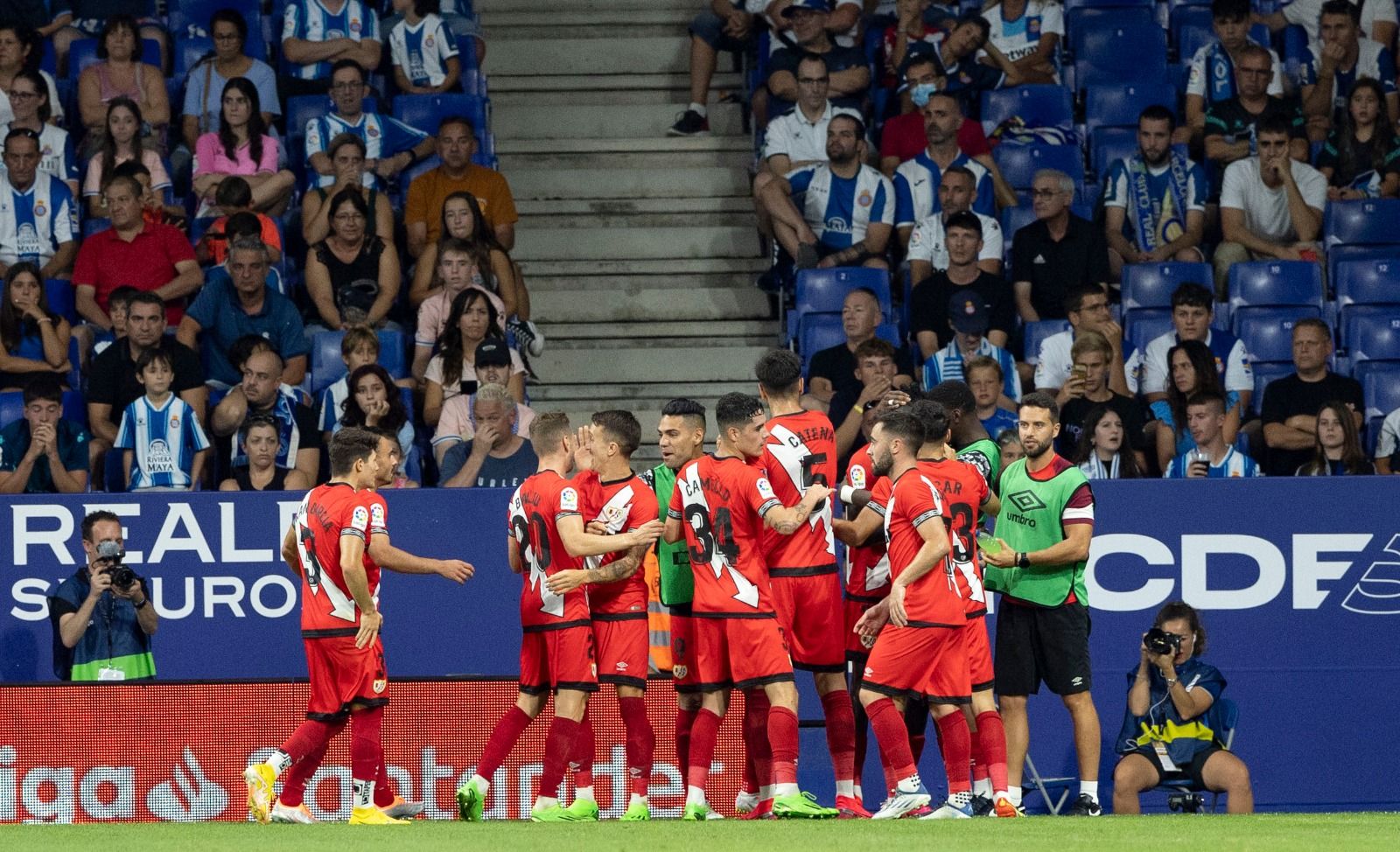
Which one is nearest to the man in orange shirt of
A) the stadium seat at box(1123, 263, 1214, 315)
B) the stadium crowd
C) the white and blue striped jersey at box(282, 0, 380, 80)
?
the stadium crowd

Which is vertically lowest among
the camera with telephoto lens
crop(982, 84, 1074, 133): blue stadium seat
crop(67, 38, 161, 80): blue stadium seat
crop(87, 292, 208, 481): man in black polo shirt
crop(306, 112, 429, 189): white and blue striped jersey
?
the camera with telephoto lens

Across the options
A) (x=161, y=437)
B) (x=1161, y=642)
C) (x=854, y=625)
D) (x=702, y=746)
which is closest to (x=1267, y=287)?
(x=1161, y=642)

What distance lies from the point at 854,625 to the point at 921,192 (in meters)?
5.31

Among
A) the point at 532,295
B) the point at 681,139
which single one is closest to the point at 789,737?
the point at 532,295

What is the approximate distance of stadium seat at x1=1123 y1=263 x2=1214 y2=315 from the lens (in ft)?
44.2

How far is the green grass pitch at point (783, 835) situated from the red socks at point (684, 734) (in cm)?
75

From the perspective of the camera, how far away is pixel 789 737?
889cm

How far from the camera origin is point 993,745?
8.94 m

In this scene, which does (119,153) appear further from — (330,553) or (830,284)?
(330,553)

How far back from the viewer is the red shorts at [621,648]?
30.3 ft

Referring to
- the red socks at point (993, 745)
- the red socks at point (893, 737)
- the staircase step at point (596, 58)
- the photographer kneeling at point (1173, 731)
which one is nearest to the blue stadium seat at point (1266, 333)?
the photographer kneeling at point (1173, 731)

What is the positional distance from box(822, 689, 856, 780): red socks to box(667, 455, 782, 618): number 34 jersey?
1.82 feet

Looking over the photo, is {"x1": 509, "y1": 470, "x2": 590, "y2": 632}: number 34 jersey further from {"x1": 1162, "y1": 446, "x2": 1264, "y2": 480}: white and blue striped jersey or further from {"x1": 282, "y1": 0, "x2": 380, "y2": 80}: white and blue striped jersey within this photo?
{"x1": 282, "y1": 0, "x2": 380, "y2": 80}: white and blue striped jersey

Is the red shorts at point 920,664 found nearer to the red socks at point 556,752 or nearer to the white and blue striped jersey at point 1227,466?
the red socks at point 556,752
